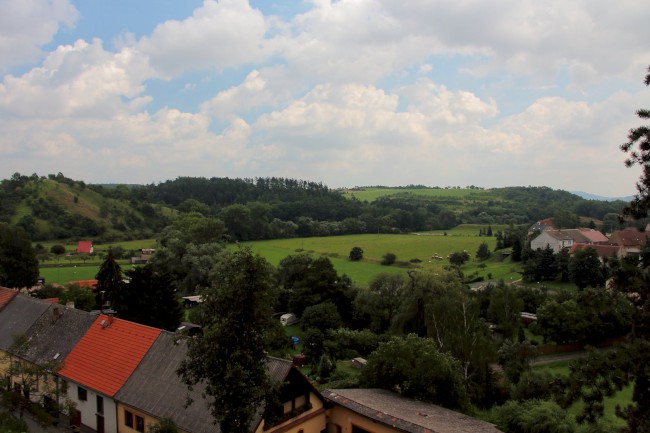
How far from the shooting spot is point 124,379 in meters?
21.8

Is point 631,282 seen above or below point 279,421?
above

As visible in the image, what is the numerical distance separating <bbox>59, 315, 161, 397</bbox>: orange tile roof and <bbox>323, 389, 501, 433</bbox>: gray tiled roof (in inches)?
357

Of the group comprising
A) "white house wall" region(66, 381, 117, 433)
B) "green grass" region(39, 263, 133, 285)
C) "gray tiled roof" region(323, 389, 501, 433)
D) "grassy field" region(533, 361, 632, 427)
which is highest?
"gray tiled roof" region(323, 389, 501, 433)

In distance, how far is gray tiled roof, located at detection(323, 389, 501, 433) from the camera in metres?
18.6

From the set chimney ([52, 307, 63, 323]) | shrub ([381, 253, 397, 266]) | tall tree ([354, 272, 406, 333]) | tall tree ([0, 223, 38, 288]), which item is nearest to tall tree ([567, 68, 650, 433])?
chimney ([52, 307, 63, 323])

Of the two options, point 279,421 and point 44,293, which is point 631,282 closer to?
point 279,421

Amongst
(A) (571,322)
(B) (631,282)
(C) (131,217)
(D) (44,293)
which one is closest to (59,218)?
(C) (131,217)

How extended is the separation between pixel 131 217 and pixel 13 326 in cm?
9578

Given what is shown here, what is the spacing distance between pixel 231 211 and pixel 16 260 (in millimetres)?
61686

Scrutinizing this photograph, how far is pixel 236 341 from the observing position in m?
14.3

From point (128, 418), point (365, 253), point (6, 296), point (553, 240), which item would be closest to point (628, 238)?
point (553, 240)

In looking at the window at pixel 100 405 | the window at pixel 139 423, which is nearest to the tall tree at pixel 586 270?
the window at pixel 139 423

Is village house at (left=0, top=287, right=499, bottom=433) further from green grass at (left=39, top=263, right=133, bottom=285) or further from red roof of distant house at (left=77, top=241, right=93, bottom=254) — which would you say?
red roof of distant house at (left=77, top=241, right=93, bottom=254)

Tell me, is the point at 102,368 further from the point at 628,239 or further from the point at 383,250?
the point at 628,239
